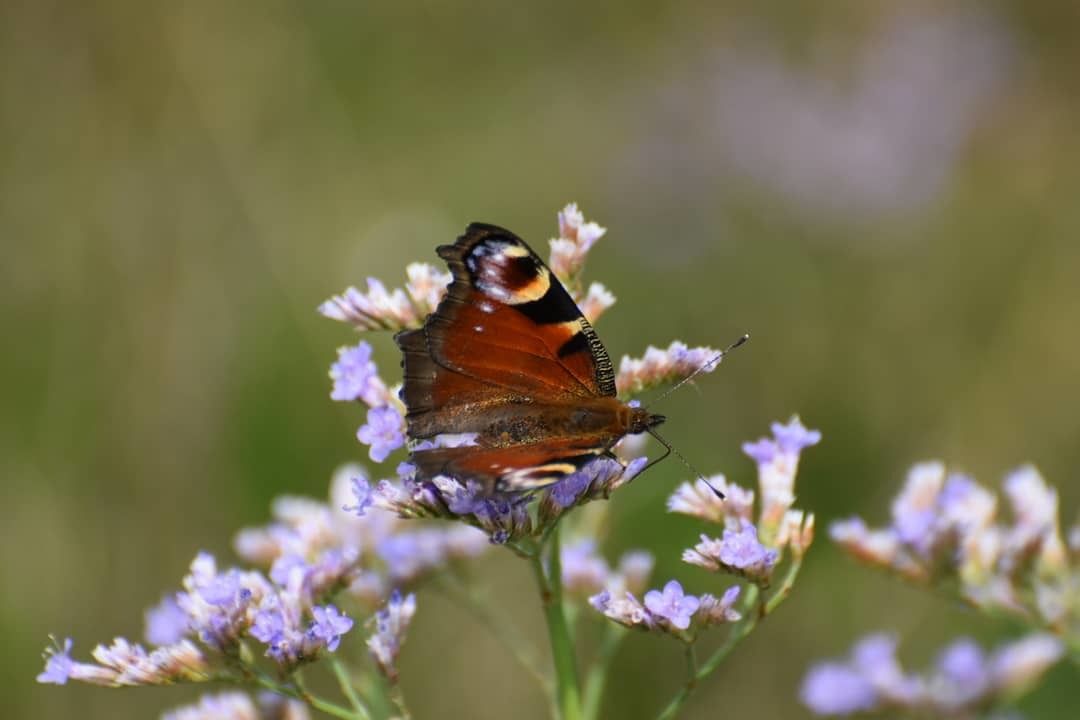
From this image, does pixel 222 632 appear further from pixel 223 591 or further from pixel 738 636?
pixel 738 636

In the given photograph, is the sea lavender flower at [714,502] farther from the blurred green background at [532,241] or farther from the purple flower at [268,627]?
the blurred green background at [532,241]

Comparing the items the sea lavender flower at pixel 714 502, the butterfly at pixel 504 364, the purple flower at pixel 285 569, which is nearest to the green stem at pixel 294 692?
the purple flower at pixel 285 569

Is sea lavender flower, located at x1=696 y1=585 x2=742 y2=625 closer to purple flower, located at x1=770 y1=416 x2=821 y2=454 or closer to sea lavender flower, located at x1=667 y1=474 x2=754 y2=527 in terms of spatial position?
sea lavender flower, located at x1=667 y1=474 x2=754 y2=527

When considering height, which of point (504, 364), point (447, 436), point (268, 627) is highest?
point (504, 364)

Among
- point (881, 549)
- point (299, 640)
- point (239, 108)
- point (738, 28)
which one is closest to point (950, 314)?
point (738, 28)

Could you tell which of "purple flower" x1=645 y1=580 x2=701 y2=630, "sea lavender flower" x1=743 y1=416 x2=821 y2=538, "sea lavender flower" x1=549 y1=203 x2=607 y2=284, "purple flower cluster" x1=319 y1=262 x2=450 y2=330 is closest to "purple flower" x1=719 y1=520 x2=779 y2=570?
"purple flower" x1=645 y1=580 x2=701 y2=630

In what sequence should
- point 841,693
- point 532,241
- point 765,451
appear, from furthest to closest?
point 532,241 → point 841,693 → point 765,451

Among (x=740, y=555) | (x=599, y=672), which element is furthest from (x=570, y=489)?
(x=599, y=672)
